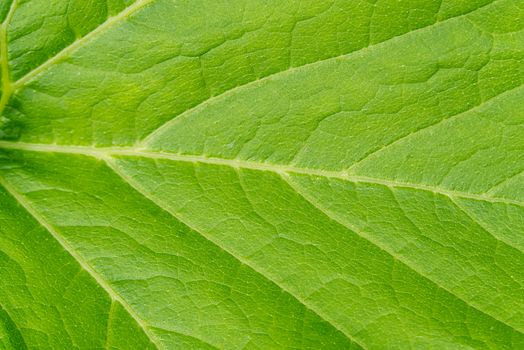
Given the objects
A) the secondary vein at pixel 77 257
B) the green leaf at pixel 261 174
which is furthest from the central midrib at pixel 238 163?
Answer: the secondary vein at pixel 77 257

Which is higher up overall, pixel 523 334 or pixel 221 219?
pixel 221 219

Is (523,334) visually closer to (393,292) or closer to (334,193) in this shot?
(393,292)

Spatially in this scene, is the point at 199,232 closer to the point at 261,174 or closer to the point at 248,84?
the point at 261,174

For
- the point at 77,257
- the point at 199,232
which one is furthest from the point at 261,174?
the point at 77,257

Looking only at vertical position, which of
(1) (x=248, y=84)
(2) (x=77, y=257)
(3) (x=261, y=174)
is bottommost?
(2) (x=77, y=257)

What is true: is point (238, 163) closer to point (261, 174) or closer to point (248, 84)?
point (261, 174)

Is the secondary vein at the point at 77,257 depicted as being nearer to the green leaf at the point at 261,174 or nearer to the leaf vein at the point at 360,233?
the green leaf at the point at 261,174

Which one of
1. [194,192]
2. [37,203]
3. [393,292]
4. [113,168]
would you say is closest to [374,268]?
[393,292]

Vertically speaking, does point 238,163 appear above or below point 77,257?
above
